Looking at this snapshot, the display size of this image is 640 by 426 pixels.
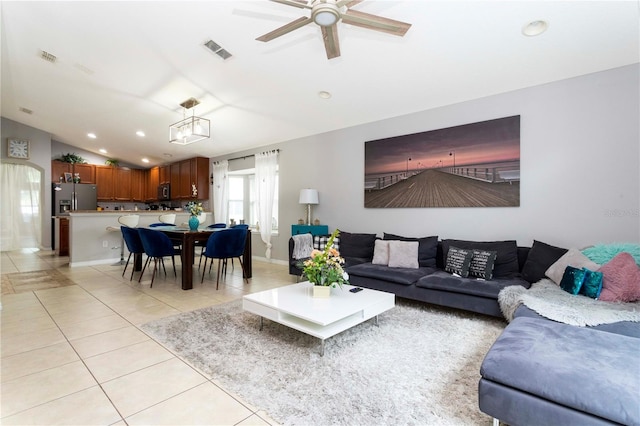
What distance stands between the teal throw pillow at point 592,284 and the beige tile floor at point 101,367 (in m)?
2.71

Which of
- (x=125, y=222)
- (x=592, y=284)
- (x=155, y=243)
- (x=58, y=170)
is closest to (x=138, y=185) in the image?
(x=58, y=170)

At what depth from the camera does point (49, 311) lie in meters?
3.27

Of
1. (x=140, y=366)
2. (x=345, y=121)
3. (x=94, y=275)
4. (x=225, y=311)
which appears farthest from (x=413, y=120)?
(x=94, y=275)

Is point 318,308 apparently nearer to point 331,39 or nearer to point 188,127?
point 331,39

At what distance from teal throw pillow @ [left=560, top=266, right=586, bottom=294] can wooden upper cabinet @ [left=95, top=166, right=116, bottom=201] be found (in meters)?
10.8

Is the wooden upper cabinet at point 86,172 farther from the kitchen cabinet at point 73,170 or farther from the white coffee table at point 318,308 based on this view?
the white coffee table at point 318,308

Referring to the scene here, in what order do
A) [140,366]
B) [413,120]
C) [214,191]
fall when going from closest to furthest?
1. [140,366]
2. [413,120]
3. [214,191]

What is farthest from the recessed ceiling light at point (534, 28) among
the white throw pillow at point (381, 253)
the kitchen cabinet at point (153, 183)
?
the kitchen cabinet at point (153, 183)

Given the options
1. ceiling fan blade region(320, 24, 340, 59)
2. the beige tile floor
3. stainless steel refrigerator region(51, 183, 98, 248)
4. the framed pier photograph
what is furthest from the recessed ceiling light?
stainless steel refrigerator region(51, 183, 98, 248)

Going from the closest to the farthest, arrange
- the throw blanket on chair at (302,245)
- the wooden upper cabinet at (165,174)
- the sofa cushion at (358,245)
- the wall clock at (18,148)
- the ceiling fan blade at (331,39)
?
the ceiling fan blade at (331,39)
the sofa cushion at (358,245)
the throw blanket on chair at (302,245)
the wall clock at (18,148)
the wooden upper cabinet at (165,174)

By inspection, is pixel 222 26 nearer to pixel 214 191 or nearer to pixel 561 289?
pixel 561 289

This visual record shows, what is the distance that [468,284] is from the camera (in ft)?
10.0

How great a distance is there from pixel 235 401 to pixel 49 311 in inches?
114

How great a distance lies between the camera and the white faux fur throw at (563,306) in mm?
2039
